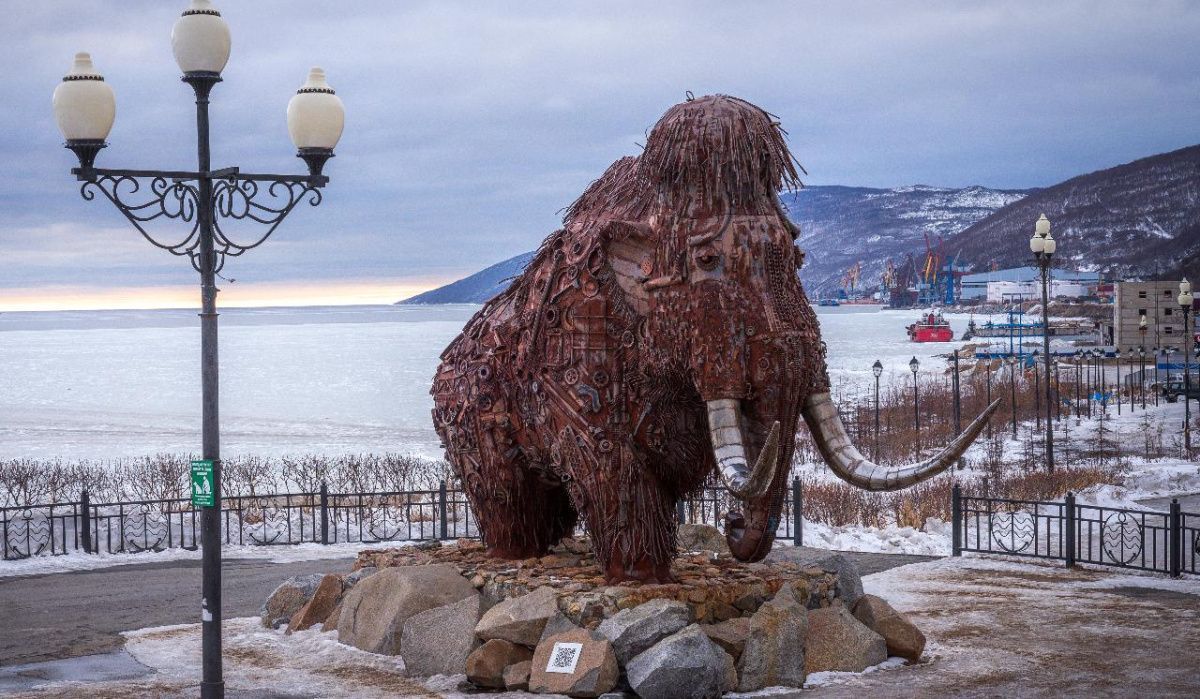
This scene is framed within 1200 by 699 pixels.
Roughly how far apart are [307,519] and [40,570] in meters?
5.61

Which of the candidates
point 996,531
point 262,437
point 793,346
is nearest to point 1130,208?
point 262,437

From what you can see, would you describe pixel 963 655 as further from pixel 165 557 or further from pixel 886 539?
pixel 165 557

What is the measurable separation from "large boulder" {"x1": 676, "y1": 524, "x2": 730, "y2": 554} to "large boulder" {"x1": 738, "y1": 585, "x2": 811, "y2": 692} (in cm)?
310

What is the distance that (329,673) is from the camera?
364 inches

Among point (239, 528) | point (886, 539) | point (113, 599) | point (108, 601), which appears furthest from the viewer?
point (239, 528)

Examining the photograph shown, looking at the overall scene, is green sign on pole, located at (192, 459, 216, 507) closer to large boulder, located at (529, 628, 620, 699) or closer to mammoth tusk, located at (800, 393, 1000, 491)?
large boulder, located at (529, 628, 620, 699)

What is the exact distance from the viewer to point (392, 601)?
9.78m

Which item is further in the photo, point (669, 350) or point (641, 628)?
point (669, 350)

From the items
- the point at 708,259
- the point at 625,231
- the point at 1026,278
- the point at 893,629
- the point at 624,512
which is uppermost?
the point at 1026,278

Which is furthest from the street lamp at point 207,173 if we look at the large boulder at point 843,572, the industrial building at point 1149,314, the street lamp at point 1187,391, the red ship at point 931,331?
the red ship at point 931,331

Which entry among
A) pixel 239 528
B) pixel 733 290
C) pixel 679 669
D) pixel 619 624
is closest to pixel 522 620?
pixel 619 624

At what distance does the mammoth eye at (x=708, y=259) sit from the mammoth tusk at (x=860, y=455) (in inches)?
43.2

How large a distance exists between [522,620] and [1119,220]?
13678 centimetres

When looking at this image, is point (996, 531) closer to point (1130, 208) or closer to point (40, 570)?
point (40, 570)
